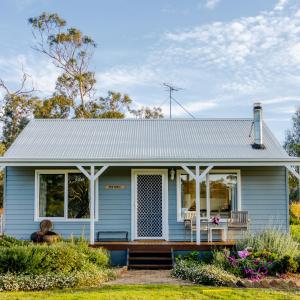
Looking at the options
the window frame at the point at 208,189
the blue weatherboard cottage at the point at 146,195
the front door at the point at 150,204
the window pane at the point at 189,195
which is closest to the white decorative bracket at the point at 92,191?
the blue weatherboard cottage at the point at 146,195

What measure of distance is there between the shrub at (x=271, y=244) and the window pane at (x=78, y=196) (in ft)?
15.3

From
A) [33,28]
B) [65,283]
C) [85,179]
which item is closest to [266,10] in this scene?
[85,179]

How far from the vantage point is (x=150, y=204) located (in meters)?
14.5

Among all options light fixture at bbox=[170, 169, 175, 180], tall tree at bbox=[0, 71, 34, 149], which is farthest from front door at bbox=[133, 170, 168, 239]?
tall tree at bbox=[0, 71, 34, 149]

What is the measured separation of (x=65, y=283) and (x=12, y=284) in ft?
3.15

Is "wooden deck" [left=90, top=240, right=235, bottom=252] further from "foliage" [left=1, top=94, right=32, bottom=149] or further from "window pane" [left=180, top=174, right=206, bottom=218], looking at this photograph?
"foliage" [left=1, top=94, right=32, bottom=149]

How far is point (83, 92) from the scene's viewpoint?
99.8ft

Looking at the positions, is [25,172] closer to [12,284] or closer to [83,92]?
[12,284]

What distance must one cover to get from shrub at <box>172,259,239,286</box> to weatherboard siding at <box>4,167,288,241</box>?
335 centimetres

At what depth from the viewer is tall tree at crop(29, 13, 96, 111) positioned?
99.5ft

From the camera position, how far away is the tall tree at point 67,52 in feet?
99.5

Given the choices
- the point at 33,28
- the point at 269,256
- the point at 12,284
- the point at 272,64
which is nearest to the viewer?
the point at 12,284

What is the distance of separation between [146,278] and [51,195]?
512cm

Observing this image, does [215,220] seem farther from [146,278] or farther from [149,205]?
[146,278]
